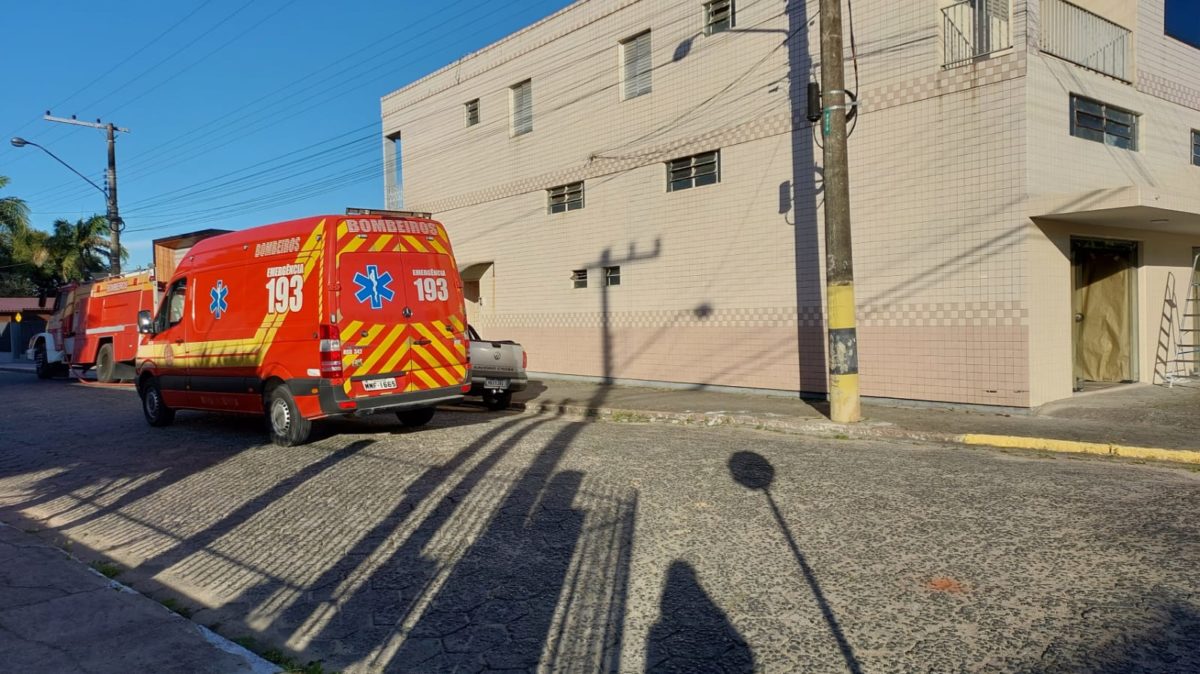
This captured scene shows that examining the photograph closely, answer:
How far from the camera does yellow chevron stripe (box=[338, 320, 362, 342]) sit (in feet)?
29.3

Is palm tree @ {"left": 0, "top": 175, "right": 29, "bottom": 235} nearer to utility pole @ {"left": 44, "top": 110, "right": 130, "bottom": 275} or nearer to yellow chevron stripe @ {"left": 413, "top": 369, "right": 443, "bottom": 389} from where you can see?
utility pole @ {"left": 44, "top": 110, "right": 130, "bottom": 275}

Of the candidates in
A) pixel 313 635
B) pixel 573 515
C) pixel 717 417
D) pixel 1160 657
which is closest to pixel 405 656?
pixel 313 635

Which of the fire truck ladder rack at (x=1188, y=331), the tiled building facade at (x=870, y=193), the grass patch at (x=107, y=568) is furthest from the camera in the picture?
the fire truck ladder rack at (x=1188, y=331)

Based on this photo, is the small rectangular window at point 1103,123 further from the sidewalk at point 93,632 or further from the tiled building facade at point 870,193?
the sidewalk at point 93,632

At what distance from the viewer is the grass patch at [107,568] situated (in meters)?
5.18

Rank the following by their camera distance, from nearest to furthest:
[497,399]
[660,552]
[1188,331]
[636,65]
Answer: [660,552]
[1188,331]
[497,399]
[636,65]

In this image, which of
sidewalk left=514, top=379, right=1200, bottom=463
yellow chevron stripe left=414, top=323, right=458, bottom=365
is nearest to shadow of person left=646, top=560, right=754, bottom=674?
sidewalk left=514, top=379, right=1200, bottom=463

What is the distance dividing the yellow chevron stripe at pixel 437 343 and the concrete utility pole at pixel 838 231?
16.2 ft

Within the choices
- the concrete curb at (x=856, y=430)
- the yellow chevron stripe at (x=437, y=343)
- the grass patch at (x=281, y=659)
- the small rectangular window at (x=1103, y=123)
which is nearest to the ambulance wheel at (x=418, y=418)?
the yellow chevron stripe at (x=437, y=343)

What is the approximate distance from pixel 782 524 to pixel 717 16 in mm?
10965

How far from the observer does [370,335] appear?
919 cm

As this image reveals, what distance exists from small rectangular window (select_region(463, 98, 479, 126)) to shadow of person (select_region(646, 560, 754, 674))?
17396 millimetres

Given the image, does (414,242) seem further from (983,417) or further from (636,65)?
(636,65)

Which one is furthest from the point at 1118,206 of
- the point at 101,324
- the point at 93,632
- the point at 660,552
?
the point at 101,324
